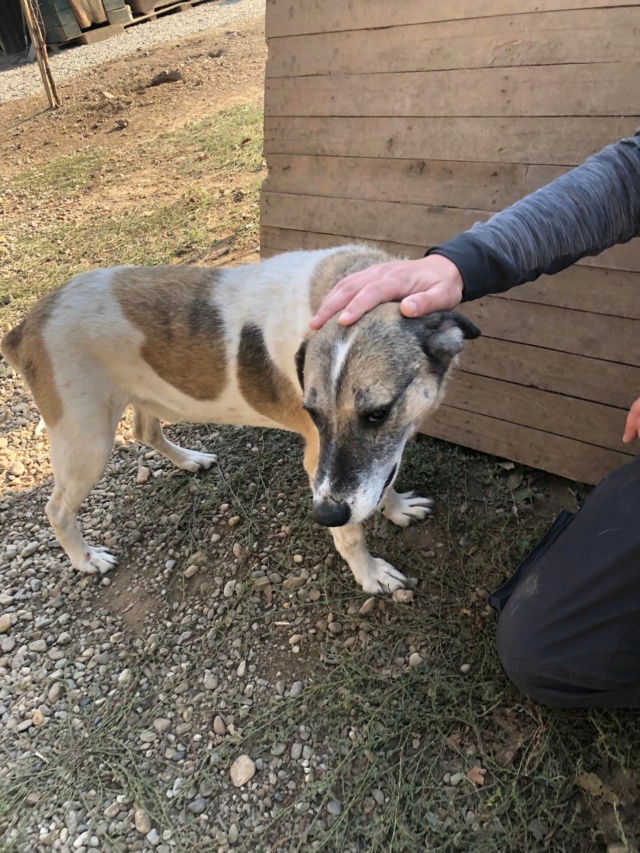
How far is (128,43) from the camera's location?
12805 millimetres

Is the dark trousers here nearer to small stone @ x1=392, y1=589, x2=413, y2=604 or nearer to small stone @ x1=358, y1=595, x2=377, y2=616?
small stone @ x1=392, y1=589, x2=413, y2=604

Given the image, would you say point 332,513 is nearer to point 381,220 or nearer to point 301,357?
point 301,357

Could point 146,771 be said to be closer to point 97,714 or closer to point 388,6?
point 97,714

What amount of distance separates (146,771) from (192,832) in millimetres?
309

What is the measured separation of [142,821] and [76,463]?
1490 millimetres

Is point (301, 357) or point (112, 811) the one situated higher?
point (301, 357)

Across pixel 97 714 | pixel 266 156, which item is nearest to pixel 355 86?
pixel 266 156

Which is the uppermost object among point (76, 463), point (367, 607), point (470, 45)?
point (470, 45)

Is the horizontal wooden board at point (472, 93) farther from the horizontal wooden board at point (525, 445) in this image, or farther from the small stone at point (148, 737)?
the small stone at point (148, 737)

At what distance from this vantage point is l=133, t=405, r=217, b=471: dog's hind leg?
3398mm

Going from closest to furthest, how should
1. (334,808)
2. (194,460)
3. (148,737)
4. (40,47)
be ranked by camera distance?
(334,808) < (148,737) < (194,460) < (40,47)

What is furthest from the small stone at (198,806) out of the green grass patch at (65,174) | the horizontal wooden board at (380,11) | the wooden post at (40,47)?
the wooden post at (40,47)

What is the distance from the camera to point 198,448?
388 cm

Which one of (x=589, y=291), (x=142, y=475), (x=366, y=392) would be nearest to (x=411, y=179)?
(x=589, y=291)
